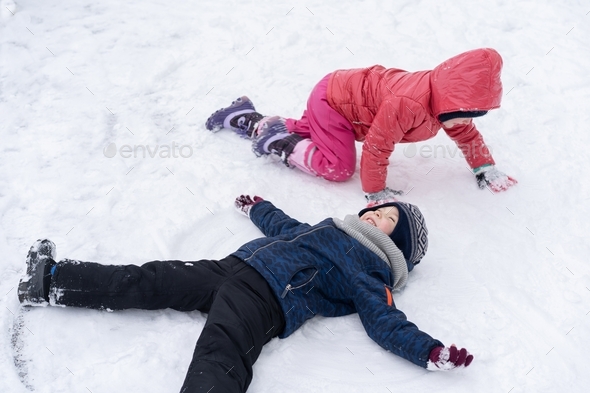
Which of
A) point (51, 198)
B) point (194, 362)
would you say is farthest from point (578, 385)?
point (51, 198)

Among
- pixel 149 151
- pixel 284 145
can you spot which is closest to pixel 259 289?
pixel 284 145

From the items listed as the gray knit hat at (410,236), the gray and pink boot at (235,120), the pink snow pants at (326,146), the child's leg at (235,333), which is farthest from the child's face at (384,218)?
the gray and pink boot at (235,120)

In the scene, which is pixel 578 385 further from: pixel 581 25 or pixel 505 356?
pixel 581 25

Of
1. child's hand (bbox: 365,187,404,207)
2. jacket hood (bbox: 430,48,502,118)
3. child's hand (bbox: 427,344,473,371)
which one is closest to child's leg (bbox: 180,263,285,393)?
child's hand (bbox: 427,344,473,371)

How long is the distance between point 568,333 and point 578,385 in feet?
0.83

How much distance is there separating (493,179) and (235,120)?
1506 mm

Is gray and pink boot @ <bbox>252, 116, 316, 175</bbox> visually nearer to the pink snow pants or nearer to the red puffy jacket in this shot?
the pink snow pants

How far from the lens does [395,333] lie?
195cm

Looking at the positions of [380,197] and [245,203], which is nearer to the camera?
[245,203]

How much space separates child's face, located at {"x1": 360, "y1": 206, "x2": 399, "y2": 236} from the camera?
238cm

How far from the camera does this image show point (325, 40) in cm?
395

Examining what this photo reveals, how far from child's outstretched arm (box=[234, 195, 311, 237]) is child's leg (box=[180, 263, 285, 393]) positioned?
1.23ft

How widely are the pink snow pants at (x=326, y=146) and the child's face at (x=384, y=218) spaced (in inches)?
20.2

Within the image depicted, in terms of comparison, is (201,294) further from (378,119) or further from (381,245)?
Result: (378,119)
